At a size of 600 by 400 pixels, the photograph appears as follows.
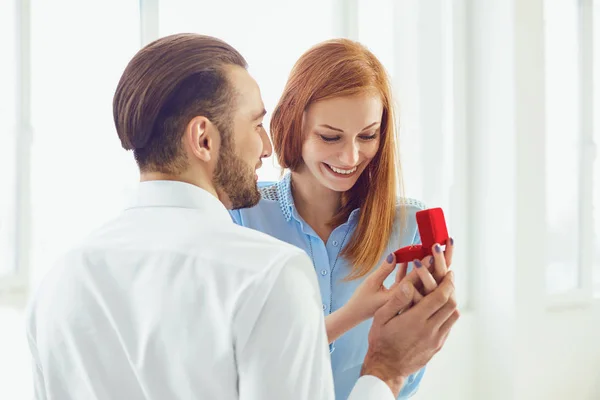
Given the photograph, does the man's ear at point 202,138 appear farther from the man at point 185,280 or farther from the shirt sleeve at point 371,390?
the shirt sleeve at point 371,390

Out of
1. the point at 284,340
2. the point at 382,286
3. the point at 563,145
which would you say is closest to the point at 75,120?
the point at 382,286

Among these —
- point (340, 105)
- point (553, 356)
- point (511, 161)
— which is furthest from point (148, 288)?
point (553, 356)

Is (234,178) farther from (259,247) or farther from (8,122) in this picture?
(8,122)

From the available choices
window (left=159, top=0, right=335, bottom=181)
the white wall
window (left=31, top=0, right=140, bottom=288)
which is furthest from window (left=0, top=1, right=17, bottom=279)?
the white wall

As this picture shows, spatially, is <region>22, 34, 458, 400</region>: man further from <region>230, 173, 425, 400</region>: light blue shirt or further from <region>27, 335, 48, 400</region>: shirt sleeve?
<region>230, 173, 425, 400</region>: light blue shirt

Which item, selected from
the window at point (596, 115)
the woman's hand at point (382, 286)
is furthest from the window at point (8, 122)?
the window at point (596, 115)

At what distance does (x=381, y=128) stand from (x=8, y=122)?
56.8 inches

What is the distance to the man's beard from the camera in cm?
93

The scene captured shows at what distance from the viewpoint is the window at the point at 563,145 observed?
11.2 ft

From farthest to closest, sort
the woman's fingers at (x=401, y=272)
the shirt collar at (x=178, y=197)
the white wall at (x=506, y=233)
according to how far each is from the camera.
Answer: the white wall at (x=506, y=233)
the woman's fingers at (x=401, y=272)
the shirt collar at (x=178, y=197)

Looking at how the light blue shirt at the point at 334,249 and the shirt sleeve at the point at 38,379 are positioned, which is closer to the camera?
the shirt sleeve at the point at 38,379

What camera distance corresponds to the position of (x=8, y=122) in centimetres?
238

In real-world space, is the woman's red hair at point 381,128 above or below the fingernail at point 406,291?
above

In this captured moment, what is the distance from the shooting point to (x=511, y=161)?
118 inches
